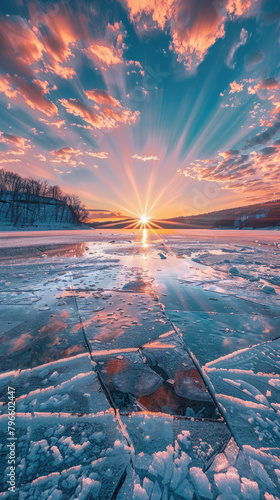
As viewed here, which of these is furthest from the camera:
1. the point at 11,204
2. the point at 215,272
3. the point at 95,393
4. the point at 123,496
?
the point at 11,204

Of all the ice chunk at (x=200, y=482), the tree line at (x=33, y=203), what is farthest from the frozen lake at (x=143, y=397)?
the tree line at (x=33, y=203)

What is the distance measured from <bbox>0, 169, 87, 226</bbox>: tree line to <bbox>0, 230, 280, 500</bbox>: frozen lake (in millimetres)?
51136

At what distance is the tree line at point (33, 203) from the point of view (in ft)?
160

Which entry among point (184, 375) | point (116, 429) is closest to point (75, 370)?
point (116, 429)

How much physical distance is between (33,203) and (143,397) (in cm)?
6505

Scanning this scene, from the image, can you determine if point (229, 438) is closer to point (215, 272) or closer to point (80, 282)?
point (80, 282)

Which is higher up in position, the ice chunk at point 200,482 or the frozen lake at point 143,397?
the ice chunk at point 200,482

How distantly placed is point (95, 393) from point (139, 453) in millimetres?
531

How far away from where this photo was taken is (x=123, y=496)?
81 cm

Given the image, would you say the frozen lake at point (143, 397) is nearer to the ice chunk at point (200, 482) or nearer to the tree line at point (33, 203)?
the ice chunk at point (200, 482)

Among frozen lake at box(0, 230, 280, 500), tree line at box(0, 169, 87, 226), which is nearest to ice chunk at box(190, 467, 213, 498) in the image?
frozen lake at box(0, 230, 280, 500)

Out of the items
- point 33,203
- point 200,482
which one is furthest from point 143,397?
point 33,203

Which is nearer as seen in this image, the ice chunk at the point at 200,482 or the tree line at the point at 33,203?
the ice chunk at the point at 200,482

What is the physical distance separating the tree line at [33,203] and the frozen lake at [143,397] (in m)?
51.1
